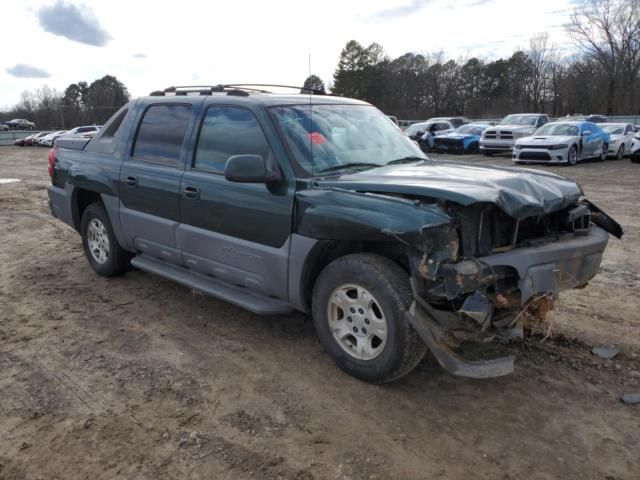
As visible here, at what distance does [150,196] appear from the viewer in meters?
4.98

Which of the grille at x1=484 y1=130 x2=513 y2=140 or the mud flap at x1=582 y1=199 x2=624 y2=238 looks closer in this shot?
the mud flap at x1=582 y1=199 x2=624 y2=238

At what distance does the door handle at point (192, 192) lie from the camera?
448 centimetres

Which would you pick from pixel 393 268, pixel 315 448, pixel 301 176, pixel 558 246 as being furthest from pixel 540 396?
pixel 301 176

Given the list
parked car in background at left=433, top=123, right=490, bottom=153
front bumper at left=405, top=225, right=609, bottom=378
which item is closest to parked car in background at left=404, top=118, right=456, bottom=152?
parked car in background at left=433, top=123, right=490, bottom=153

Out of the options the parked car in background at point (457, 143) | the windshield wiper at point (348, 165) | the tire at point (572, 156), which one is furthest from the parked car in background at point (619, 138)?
the windshield wiper at point (348, 165)

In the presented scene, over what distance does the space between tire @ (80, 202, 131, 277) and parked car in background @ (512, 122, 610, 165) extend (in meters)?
14.8

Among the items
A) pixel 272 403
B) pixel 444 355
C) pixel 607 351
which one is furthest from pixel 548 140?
pixel 272 403

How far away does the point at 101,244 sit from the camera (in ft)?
19.6

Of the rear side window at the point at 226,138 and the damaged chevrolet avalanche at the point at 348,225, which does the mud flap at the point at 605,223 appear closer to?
A: the damaged chevrolet avalanche at the point at 348,225

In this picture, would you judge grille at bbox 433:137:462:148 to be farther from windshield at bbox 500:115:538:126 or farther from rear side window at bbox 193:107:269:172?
rear side window at bbox 193:107:269:172

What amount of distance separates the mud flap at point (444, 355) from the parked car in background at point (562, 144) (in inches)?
621

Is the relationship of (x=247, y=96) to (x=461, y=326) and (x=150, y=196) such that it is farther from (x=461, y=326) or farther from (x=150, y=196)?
(x=461, y=326)

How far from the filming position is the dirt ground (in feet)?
9.46

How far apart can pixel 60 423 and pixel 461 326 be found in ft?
8.02
